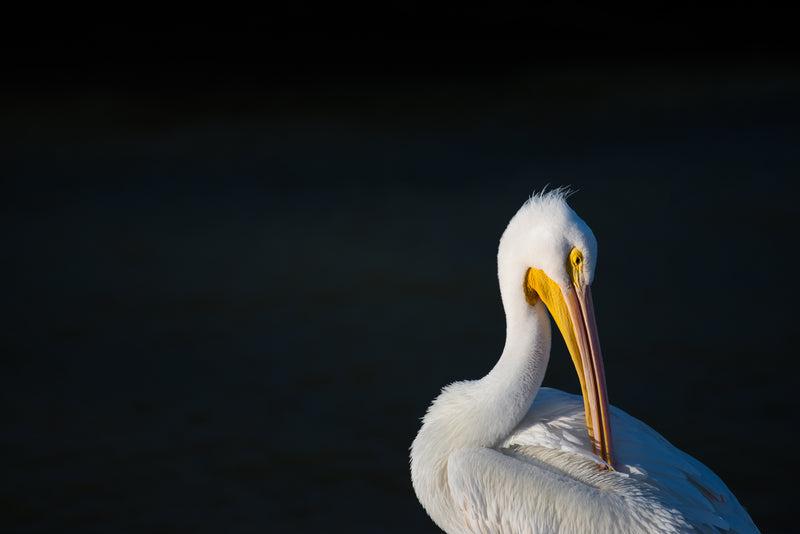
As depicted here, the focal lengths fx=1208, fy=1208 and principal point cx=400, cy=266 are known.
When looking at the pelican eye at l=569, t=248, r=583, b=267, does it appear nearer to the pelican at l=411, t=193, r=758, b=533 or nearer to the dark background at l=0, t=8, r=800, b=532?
the pelican at l=411, t=193, r=758, b=533

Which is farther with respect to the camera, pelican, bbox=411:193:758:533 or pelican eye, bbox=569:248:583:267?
pelican eye, bbox=569:248:583:267

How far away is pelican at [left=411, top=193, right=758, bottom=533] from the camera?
9.41ft

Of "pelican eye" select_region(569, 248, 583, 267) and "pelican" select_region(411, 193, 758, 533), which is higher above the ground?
"pelican eye" select_region(569, 248, 583, 267)

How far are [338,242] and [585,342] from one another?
3309 millimetres

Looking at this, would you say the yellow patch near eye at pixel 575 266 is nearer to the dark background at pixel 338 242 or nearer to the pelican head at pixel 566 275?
the pelican head at pixel 566 275

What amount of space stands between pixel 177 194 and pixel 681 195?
2969 millimetres

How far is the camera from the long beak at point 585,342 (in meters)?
2.97

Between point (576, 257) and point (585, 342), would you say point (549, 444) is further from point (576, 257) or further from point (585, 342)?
point (576, 257)

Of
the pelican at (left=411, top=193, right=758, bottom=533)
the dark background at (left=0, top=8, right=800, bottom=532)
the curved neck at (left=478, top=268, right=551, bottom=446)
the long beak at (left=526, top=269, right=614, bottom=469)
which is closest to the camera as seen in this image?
the pelican at (left=411, top=193, right=758, bottom=533)

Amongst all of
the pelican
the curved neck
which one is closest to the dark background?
the pelican

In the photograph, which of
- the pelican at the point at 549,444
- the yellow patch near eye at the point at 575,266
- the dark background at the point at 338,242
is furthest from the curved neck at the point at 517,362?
the dark background at the point at 338,242

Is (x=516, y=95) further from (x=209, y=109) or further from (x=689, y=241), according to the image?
(x=689, y=241)

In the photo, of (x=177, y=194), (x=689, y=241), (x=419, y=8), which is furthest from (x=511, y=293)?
(x=419, y=8)

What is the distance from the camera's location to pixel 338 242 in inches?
247
